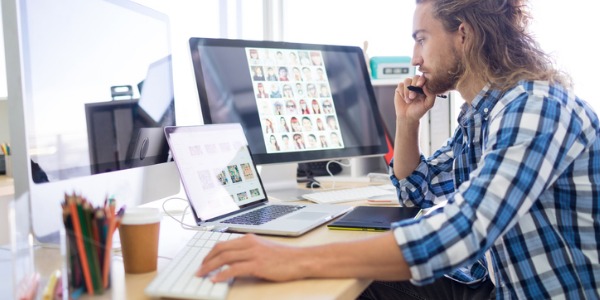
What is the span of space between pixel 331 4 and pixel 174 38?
4.47 feet

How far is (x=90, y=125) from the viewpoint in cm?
101

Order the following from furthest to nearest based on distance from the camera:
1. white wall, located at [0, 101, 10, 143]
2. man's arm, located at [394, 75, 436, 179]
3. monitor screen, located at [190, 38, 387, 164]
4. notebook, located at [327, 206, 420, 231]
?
white wall, located at [0, 101, 10, 143] < monitor screen, located at [190, 38, 387, 164] < man's arm, located at [394, 75, 436, 179] < notebook, located at [327, 206, 420, 231]

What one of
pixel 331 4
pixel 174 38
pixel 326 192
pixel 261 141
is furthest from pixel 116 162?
pixel 331 4

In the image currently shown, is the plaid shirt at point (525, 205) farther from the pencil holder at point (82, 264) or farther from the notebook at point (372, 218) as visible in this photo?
the pencil holder at point (82, 264)

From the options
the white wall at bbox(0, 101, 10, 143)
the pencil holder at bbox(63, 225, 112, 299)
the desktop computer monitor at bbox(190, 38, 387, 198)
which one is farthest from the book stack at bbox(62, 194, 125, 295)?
the white wall at bbox(0, 101, 10, 143)

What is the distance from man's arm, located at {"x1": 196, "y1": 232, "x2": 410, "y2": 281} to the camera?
752mm

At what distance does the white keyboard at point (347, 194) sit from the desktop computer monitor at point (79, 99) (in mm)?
396

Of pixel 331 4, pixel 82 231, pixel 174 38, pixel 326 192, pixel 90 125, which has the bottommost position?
pixel 326 192

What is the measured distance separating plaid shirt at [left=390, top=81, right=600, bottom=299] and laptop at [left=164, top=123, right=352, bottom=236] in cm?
33

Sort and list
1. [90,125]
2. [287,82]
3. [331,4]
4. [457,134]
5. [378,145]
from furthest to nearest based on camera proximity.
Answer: [331,4] < [378,145] < [287,82] < [457,134] < [90,125]

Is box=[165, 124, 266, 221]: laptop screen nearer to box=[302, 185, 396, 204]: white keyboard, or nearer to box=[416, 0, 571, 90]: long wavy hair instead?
box=[302, 185, 396, 204]: white keyboard

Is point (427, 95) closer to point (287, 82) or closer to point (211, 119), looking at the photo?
point (287, 82)

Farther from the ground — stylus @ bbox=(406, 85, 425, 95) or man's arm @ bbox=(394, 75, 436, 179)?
stylus @ bbox=(406, 85, 425, 95)

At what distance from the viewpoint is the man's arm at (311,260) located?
0.75 m
